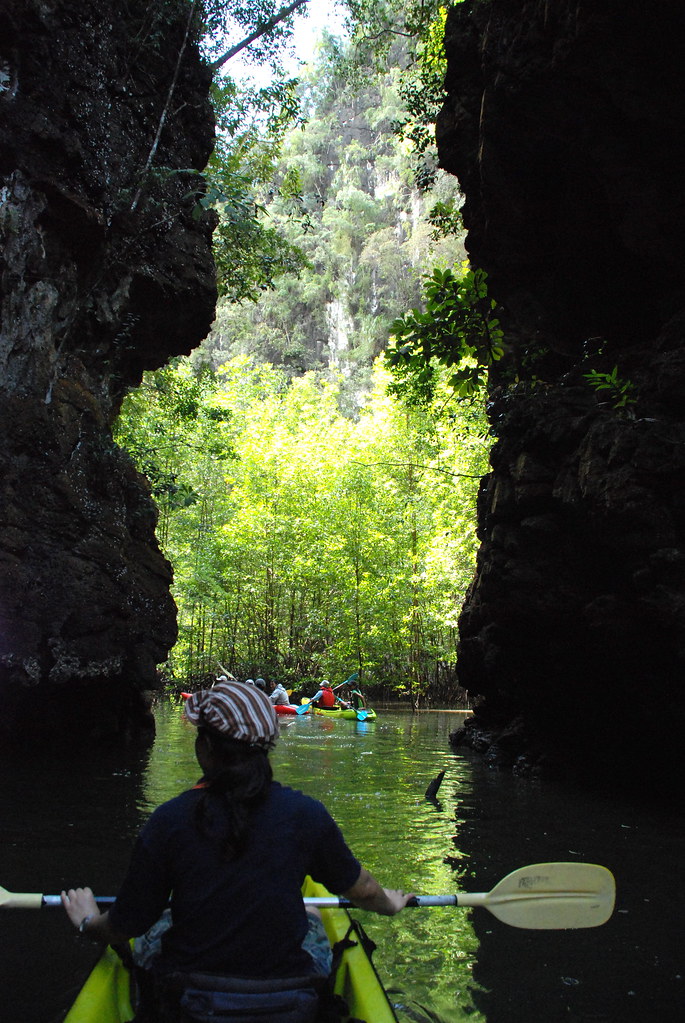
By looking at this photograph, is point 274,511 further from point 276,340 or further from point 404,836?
point 276,340

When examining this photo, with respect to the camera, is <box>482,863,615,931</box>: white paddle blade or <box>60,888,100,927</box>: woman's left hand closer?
<box>60,888,100,927</box>: woman's left hand

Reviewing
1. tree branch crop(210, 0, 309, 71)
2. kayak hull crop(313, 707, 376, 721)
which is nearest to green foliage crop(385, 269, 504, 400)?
tree branch crop(210, 0, 309, 71)

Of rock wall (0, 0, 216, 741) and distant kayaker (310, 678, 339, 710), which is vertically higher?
rock wall (0, 0, 216, 741)

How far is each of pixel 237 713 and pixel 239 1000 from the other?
2.12 ft

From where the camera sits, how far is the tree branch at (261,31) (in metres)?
12.7

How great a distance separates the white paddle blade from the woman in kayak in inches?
43.0

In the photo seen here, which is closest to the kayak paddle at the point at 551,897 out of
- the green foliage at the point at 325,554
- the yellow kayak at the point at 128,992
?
the yellow kayak at the point at 128,992

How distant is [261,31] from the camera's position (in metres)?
12.7

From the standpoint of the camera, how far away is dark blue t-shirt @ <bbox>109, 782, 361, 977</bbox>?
1.73m

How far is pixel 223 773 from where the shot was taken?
1.80m

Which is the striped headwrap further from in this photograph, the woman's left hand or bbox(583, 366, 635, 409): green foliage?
bbox(583, 366, 635, 409): green foliage

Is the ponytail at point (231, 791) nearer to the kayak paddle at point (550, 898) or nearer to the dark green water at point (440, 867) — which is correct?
the dark green water at point (440, 867)

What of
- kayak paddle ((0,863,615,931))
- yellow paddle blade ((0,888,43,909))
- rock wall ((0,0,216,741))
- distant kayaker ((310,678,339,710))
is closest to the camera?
yellow paddle blade ((0,888,43,909))

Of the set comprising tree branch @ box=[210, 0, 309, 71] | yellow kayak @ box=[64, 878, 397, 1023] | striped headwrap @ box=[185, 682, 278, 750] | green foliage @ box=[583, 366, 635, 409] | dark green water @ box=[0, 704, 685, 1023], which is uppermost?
tree branch @ box=[210, 0, 309, 71]
